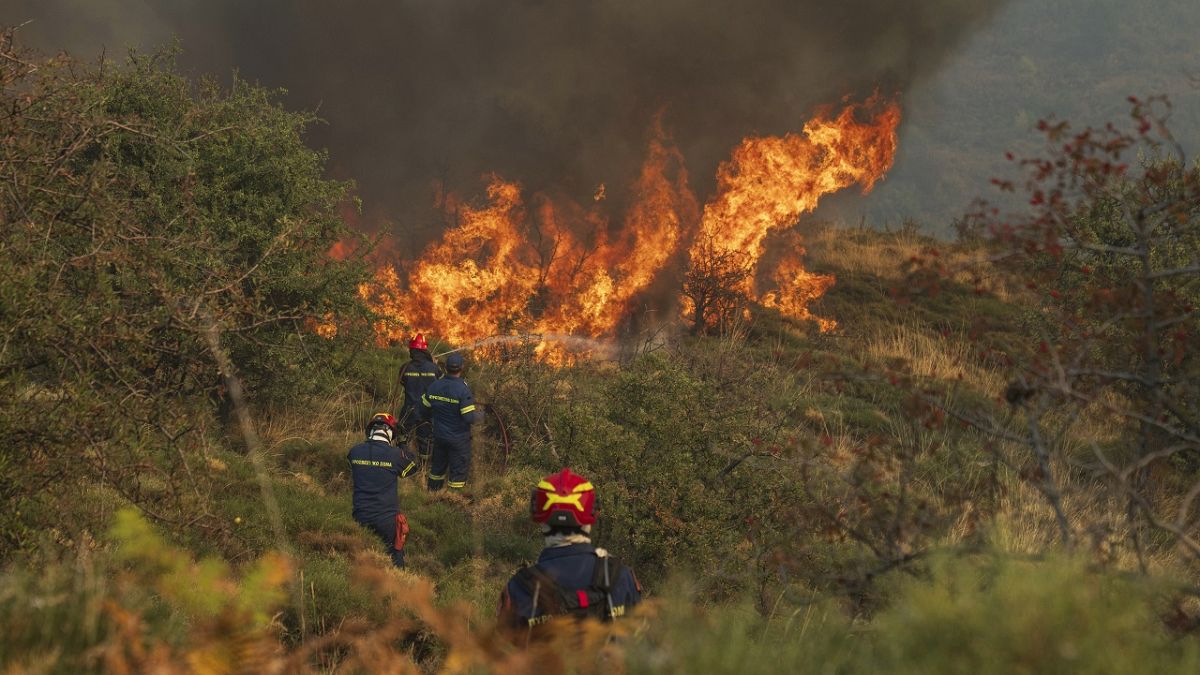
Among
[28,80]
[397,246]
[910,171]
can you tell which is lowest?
[28,80]

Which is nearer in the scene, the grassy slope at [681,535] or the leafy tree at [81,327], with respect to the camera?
the grassy slope at [681,535]

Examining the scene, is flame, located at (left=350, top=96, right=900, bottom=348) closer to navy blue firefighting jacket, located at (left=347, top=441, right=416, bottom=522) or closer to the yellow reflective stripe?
navy blue firefighting jacket, located at (left=347, top=441, right=416, bottom=522)

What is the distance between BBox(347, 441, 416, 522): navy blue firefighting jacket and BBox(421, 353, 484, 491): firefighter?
2.20m

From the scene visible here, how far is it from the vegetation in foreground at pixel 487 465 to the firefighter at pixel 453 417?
2.05ft

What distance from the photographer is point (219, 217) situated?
1116 centimetres

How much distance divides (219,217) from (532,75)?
39.0 ft

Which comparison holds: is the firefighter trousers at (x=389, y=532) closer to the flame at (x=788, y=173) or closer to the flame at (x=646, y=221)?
the flame at (x=646, y=221)

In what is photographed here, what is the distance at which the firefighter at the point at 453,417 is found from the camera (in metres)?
10.8

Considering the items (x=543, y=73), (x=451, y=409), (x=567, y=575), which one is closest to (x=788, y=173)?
(x=543, y=73)

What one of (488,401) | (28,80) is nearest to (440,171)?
(488,401)

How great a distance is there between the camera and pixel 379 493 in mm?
8500

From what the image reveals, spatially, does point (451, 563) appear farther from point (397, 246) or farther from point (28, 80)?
point (397, 246)

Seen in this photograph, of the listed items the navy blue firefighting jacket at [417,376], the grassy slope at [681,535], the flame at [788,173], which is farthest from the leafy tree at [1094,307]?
the flame at [788,173]

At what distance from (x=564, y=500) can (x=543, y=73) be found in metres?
18.3
